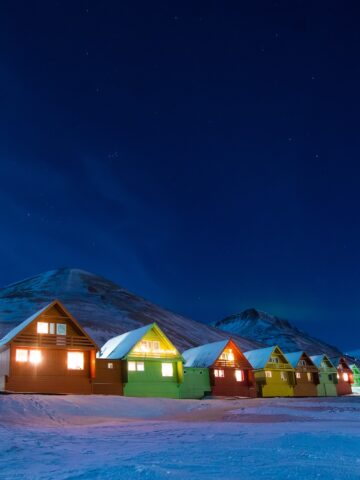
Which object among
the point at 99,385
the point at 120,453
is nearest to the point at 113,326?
the point at 99,385

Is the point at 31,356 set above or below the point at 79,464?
above

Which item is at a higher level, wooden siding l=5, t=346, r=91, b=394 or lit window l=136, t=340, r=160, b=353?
lit window l=136, t=340, r=160, b=353

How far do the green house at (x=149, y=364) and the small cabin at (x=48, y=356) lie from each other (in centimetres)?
506

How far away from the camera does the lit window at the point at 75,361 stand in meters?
42.2

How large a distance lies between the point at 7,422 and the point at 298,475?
55.8ft

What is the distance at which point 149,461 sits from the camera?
10.6 metres

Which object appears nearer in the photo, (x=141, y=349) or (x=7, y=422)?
(x=7, y=422)

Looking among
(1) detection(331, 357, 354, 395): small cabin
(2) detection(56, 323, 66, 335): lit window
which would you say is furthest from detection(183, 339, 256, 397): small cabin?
(1) detection(331, 357, 354, 395): small cabin

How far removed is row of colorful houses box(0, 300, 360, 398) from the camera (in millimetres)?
40031

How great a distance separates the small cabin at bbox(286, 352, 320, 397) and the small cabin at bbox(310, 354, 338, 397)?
2.38 meters

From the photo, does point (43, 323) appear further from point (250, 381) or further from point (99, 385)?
point (250, 381)

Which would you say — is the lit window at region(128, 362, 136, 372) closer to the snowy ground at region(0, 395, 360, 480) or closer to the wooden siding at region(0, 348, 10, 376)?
the wooden siding at region(0, 348, 10, 376)

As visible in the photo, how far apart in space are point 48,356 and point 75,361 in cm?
271

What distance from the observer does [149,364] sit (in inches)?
1895
